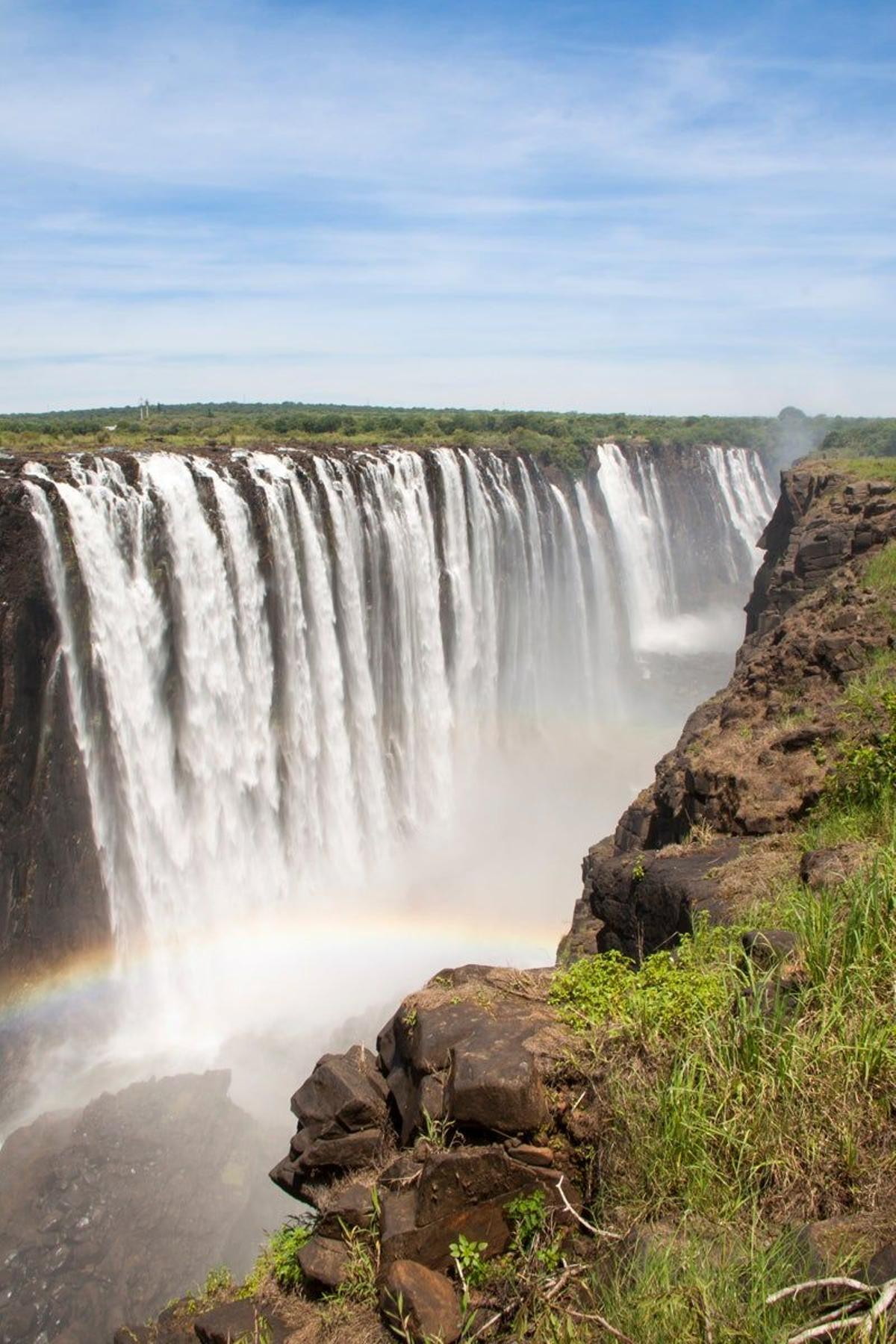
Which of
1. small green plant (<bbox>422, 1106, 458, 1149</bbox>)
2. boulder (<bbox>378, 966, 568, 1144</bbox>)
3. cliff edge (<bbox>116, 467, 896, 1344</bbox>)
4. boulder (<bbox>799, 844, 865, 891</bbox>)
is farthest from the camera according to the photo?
boulder (<bbox>799, 844, 865, 891</bbox>)

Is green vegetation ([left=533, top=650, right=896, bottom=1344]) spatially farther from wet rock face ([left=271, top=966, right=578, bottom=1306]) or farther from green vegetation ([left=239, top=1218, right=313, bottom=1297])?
green vegetation ([left=239, top=1218, right=313, bottom=1297])

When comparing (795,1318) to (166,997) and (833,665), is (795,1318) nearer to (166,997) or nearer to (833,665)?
(833,665)

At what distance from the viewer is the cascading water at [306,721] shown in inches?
689

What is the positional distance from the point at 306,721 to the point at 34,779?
6.76 meters

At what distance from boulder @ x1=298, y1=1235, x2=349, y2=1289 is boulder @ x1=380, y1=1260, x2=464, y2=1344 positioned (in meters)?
0.62

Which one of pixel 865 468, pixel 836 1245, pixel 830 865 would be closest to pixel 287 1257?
pixel 836 1245

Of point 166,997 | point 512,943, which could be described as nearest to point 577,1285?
point 166,997

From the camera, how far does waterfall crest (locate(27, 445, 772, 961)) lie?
57.8 ft

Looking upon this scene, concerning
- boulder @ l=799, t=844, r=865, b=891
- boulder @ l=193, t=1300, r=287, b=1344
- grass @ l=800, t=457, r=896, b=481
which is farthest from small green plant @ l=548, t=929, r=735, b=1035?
grass @ l=800, t=457, r=896, b=481

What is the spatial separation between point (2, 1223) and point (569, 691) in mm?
24260

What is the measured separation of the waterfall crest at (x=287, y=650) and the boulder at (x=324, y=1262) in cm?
1278

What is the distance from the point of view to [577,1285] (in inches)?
178

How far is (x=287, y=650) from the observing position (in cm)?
2142

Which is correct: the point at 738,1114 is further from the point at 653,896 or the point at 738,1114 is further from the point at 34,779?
the point at 34,779
